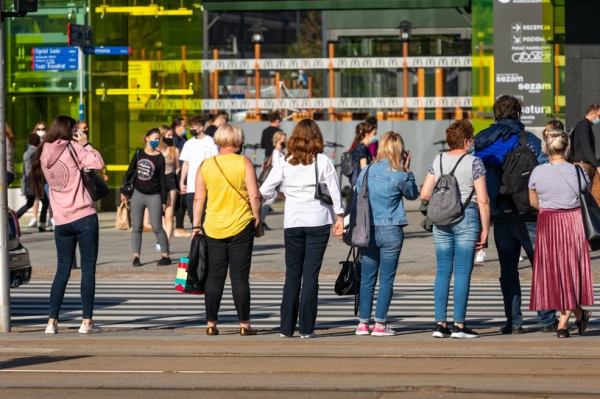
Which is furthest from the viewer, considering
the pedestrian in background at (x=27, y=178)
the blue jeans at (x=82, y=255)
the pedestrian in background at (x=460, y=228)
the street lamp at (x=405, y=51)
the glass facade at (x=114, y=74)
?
the street lamp at (x=405, y=51)

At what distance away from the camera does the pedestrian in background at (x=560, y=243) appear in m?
10.0

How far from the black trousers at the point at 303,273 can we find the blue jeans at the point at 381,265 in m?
0.38

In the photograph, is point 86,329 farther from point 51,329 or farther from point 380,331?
point 380,331

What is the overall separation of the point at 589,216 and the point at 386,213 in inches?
60.5

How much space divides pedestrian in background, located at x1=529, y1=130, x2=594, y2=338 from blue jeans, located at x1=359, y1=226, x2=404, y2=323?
109cm

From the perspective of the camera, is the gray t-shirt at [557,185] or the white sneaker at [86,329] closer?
the gray t-shirt at [557,185]

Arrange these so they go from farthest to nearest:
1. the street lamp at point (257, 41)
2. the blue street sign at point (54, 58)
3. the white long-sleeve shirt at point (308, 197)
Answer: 1. the street lamp at point (257, 41)
2. the blue street sign at point (54, 58)
3. the white long-sleeve shirt at point (308, 197)

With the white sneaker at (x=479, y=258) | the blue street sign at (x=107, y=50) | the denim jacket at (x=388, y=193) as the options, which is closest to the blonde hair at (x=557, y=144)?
the denim jacket at (x=388, y=193)

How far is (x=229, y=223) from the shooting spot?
34.5 feet

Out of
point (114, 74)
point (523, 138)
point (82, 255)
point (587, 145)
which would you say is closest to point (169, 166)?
point (587, 145)

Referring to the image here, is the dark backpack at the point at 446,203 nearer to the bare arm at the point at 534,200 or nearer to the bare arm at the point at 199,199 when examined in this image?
the bare arm at the point at 534,200

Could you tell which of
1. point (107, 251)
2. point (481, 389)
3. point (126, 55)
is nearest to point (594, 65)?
point (107, 251)

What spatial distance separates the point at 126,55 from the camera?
2697 centimetres

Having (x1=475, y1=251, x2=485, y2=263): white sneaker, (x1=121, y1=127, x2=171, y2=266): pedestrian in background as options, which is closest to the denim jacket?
(x1=475, y1=251, x2=485, y2=263): white sneaker
